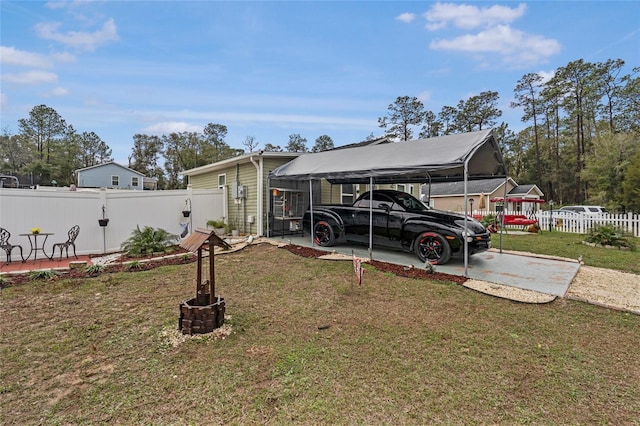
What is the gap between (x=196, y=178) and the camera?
15.3 m

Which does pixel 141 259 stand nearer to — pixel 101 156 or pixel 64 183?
pixel 64 183

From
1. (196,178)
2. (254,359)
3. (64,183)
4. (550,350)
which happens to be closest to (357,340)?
(254,359)

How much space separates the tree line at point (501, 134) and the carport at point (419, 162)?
23.0 metres

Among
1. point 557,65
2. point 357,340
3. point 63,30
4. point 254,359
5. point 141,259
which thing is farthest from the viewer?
point 557,65

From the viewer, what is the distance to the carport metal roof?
222 inches

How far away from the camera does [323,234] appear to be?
843 centimetres

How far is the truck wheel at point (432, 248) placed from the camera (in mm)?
6000

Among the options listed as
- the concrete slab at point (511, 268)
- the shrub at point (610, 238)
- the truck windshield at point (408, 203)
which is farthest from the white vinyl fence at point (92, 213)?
the shrub at point (610, 238)

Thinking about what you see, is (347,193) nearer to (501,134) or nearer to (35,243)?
(35,243)

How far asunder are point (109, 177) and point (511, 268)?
114ft

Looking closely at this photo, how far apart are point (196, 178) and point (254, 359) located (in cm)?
1414

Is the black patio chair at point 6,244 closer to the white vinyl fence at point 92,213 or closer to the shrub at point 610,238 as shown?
the white vinyl fence at point 92,213

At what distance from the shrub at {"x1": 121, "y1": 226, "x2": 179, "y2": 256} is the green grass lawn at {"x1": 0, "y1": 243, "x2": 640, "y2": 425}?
3189mm

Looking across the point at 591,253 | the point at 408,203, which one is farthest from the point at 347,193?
the point at 591,253
